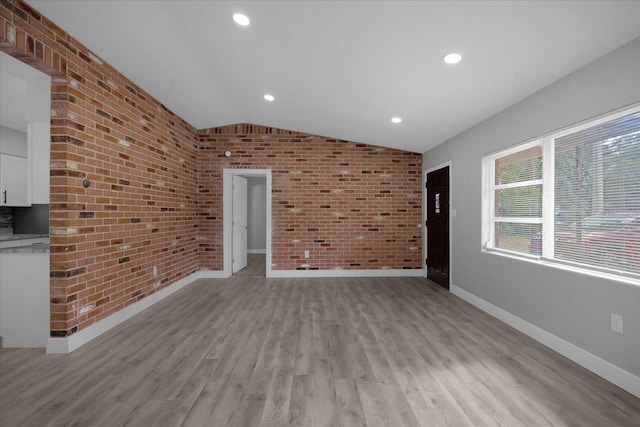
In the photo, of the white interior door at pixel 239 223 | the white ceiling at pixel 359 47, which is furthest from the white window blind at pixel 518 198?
the white interior door at pixel 239 223

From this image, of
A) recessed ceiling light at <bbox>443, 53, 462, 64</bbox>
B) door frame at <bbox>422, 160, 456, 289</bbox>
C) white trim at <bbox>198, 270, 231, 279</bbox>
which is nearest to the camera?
recessed ceiling light at <bbox>443, 53, 462, 64</bbox>

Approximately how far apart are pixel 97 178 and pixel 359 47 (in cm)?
282

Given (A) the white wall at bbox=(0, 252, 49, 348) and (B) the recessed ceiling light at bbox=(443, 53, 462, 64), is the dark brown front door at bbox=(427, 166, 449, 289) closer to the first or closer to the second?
(B) the recessed ceiling light at bbox=(443, 53, 462, 64)

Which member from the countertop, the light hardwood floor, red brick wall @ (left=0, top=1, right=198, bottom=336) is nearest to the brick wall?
red brick wall @ (left=0, top=1, right=198, bottom=336)

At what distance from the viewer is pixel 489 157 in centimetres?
351

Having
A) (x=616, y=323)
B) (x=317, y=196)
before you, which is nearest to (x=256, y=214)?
(x=317, y=196)

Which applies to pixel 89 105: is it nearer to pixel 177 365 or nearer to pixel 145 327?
pixel 145 327

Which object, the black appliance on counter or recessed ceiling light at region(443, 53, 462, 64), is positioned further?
the black appliance on counter

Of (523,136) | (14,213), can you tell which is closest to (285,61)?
(523,136)

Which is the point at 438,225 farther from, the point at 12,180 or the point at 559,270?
the point at 12,180

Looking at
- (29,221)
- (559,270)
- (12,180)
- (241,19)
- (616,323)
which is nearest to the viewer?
(616,323)

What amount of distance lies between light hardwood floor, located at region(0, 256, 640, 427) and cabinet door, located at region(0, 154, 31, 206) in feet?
10.7

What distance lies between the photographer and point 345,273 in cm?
526

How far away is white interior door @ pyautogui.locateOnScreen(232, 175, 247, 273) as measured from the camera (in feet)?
17.9
